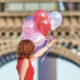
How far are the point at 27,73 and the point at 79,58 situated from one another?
1823 cm

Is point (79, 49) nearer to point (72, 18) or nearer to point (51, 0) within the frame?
point (72, 18)

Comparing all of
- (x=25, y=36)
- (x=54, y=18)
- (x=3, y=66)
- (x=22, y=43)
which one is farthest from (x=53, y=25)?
(x=3, y=66)

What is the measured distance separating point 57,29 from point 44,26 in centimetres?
1579

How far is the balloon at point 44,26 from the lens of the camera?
19.2ft

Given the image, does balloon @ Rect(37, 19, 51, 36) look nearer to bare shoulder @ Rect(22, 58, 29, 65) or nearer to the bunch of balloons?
the bunch of balloons

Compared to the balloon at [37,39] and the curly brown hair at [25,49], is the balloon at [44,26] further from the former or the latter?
the curly brown hair at [25,49]

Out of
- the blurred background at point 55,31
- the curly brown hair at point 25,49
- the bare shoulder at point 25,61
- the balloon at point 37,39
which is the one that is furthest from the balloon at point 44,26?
the blurred background at point 55,31

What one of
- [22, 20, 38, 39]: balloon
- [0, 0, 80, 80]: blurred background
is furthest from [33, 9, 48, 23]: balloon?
[0, 0, 80, 80]: blurred background

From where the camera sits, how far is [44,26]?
5883mm

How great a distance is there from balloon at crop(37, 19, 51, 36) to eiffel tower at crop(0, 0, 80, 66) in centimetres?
1495

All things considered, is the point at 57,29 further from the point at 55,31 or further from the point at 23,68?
the point at 23,68

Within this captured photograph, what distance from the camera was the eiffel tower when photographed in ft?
70.2

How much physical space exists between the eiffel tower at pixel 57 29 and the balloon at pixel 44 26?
1495 centimetres

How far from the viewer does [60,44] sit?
22000 mm
